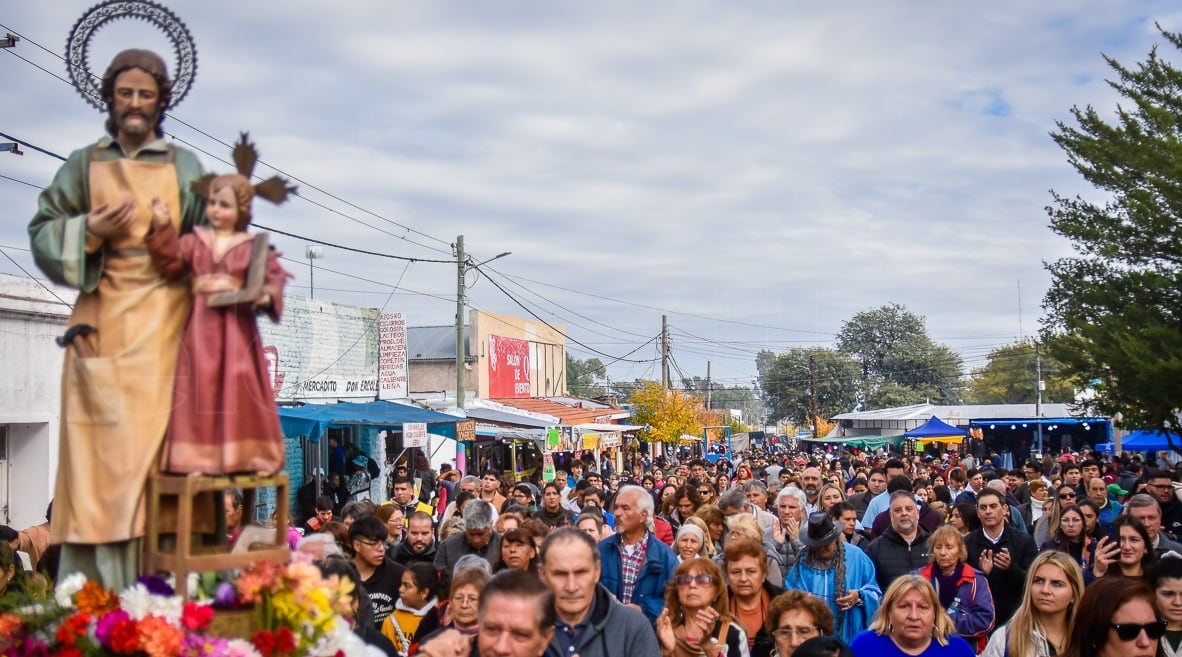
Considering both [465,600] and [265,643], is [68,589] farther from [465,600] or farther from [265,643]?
[465,600]

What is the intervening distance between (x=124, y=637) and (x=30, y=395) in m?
14.0

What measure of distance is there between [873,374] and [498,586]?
11011 centimetres

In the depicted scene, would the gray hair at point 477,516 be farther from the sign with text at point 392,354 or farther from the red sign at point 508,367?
the red sign at point 508,367

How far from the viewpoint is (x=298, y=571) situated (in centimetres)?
380

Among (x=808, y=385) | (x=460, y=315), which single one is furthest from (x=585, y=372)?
(x=460, y=315)

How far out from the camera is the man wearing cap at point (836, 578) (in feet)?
25.7

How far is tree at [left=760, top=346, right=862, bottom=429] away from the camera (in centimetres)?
10556

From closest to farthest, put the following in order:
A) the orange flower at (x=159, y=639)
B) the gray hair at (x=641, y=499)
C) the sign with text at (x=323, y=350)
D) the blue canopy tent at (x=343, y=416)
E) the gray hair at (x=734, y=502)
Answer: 1. the orange flower at (x=159, y=639)
2. the gray hair at (x=641, y=499)
3. the gray hair at (x=734, y=502)
4. the blue canopy tent at (x=343, y=416)
5. the sign with text at (x=323, y=350)

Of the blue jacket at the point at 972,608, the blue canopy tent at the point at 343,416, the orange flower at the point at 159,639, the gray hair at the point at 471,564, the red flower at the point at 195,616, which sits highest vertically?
the blue canopy tent at the point at 343,416

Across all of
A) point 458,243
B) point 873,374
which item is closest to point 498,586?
point 458,243

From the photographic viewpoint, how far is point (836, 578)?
791 cm

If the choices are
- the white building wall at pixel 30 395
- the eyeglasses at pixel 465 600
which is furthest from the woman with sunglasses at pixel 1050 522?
the white building wall at pixel 30 395

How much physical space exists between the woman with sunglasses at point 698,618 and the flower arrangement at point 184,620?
8.33 ft

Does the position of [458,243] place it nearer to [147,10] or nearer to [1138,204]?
[1138,204]
